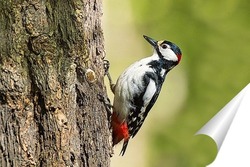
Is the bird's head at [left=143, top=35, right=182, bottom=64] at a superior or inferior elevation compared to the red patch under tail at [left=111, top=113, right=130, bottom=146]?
superior

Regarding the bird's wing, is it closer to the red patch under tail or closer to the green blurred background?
the red patch under tail

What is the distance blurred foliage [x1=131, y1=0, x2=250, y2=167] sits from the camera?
145 inches

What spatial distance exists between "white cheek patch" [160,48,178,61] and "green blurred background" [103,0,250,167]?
0.71 feet

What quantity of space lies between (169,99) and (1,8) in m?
1.73

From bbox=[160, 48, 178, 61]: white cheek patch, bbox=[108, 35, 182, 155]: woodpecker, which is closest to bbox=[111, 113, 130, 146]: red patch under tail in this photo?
bbox=[108, 35, 182, 155]: woodpecker

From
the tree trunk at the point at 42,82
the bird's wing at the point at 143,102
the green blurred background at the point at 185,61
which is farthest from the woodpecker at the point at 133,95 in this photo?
the tree trunk at the point at 42,82

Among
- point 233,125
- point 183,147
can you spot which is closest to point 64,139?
point 233,125

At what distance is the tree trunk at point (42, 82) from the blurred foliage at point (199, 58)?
4.34ft

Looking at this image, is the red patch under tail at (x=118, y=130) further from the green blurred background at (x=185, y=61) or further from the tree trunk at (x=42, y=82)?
the tree trunk at (x=42, y=82)

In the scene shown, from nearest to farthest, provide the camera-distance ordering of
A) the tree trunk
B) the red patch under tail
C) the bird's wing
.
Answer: the tree trunk < the red patch under tail < the bird's wing

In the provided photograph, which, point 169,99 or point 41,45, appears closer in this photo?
point 41,45

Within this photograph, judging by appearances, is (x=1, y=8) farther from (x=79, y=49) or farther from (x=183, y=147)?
(x=183, y=147)

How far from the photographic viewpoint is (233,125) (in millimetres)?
2707

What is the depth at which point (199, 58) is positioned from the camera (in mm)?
3727
